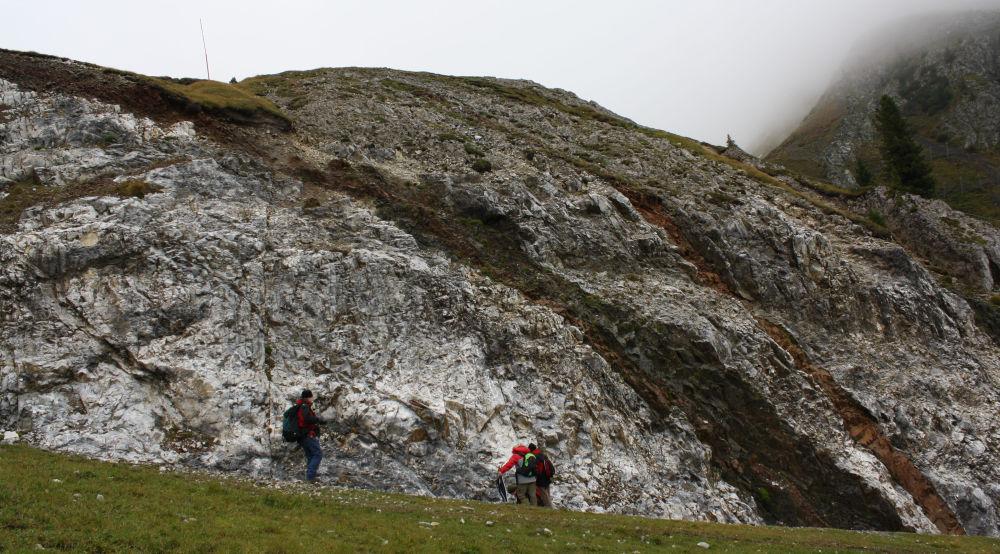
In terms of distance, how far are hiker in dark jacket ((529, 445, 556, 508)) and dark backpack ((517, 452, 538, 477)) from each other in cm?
11

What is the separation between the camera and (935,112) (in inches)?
5497

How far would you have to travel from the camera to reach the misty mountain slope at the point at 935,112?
114125 mm

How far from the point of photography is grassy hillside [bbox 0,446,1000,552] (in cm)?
1153

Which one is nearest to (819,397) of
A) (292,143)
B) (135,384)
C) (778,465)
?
(778,465)

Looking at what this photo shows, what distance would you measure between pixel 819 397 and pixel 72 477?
32471 mm

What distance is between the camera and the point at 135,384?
73.6ft

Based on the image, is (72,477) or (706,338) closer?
(72,477)

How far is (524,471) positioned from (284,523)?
9.70 meters

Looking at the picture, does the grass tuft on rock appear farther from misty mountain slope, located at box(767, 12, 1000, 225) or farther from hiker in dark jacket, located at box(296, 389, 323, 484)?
misty mountain slope, located at box(767, 12, 1000, 225)

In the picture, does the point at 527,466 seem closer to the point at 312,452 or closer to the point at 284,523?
the point at 312,452

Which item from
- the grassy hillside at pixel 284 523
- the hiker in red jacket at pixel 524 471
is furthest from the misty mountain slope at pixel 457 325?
the grassy hillside at pixel 284 523

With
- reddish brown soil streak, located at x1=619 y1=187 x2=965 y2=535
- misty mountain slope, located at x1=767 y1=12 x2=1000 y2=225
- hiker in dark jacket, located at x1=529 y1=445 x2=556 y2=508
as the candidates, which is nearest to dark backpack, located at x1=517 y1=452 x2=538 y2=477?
hiker in dark jacket, located at x1=529 y1=445 x2=556 y2=508

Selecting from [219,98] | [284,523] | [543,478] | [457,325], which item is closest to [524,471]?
[543,478]

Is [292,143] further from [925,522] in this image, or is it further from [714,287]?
[925,522]
